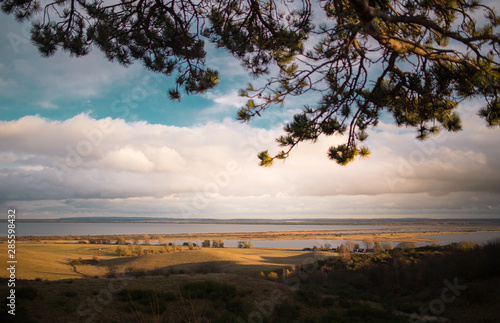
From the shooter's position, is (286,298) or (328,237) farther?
(328,237)

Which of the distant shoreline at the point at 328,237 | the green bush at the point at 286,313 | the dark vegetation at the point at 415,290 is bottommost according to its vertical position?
the distant shoreline at the point at 328,237

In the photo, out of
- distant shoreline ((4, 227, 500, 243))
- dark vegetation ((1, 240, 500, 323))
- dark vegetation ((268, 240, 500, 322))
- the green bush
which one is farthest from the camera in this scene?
distant shoreline ((4, 227, 500, 243))

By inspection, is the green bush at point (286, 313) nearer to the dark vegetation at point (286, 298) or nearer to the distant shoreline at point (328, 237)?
the dark vegetation at point (286, 298)

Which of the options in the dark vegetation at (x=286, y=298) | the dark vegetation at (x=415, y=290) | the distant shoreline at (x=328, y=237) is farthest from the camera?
the distant shoreline at (x=328, y=237)

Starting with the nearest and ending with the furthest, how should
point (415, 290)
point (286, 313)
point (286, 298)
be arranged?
point (286, 313), point (286, 298), point (415, 290)

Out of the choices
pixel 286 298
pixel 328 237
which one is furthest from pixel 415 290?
pixel 328 237

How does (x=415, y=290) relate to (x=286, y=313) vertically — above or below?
below

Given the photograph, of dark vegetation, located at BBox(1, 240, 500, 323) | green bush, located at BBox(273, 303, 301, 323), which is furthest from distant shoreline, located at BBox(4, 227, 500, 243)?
green bush, located at BBox(273, 303, 301, 323)

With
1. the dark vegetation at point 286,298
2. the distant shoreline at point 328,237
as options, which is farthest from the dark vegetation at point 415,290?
the distant shoreline at point 328,237

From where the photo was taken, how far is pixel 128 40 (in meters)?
6.03

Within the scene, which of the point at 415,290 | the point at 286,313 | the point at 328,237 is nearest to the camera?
the point at 286,313

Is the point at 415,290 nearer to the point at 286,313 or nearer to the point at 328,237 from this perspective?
the point at 286,313

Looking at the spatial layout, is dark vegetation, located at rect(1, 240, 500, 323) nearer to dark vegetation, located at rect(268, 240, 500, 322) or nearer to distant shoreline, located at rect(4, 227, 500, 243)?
dark vegetation, located at rect(268, 240, 500, 322)

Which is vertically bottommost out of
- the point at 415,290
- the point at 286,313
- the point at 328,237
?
the point at 328,237
